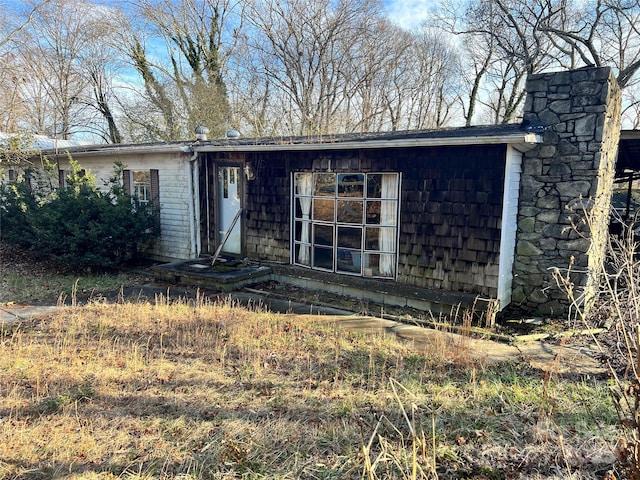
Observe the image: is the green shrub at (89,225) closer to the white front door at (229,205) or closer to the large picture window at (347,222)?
the white front door at (229,205)

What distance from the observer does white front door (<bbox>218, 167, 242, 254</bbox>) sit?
9922mm

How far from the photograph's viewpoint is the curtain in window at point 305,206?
868 centimetres

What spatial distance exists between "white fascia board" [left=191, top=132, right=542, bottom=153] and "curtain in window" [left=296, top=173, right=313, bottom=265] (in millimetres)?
682

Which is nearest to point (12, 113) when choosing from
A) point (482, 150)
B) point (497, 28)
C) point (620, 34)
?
point (482, 150)

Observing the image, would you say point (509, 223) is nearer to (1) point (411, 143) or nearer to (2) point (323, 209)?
(1) point (411, 143)

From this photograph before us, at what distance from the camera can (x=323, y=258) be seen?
870 cm

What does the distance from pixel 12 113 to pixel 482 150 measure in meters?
11.7

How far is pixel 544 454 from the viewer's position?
9.39 feet

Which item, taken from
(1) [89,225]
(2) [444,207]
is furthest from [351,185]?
(1) [89,225]

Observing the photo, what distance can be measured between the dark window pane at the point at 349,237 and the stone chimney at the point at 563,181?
9.20 feet

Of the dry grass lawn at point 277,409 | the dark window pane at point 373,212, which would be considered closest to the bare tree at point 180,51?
the dark window pane at point 373,212

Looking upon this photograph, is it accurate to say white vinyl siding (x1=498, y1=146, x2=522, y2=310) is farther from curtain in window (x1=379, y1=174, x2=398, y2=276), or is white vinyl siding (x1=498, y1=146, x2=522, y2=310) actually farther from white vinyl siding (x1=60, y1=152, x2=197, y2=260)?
white vinyl siding (x1=60, y1=152, x2=197, y2=260)

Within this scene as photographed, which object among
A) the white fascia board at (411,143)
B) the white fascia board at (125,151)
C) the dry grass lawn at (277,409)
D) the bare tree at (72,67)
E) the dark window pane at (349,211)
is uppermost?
the bare tree at (72,67)

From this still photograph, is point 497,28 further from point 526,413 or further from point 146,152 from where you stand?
point 526,413
